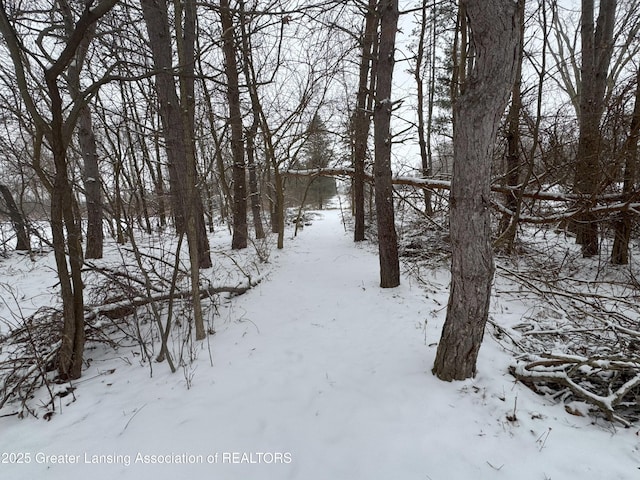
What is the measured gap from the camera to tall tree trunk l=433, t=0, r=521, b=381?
5.53ft

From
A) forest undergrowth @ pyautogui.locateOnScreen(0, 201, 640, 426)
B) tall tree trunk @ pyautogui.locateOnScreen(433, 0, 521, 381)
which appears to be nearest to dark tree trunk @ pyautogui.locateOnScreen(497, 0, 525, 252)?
forest undergrowth @ pyautogui.locateOnScreen(0, 201, 640, 426)

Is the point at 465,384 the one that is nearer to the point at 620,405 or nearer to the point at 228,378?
the point at 620,405

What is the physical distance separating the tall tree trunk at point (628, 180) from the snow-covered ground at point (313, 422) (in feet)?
13.2

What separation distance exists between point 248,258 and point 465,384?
5.72 m

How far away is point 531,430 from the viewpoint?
1820 mm

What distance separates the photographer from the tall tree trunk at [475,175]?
1.68 metres

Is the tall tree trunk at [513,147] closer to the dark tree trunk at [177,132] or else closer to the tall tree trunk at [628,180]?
the tall tree trunk at [628,180]

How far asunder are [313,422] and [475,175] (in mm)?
2158

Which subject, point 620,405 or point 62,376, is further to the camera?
point 62,376

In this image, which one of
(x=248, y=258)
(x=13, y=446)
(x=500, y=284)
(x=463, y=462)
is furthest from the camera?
(x=248, y=258)

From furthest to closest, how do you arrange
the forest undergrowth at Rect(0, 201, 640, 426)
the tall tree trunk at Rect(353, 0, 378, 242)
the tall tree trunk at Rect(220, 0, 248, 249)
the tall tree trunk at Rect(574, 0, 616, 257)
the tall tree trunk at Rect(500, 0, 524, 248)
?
the tall tree trunk at Rect(353, 0, 378, 242) < the tall tree trunk at Rect(220, 0, 248, 249) < the tall tree trunk at Rect(500, 0, 524, 248) < the tall tree trunk at Rect(574, 0, 616, 257) < the forest undergrowth at Rect(0, 201, 640, 426)

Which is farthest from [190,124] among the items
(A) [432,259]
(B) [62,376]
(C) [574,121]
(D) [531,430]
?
(C) [574,121]

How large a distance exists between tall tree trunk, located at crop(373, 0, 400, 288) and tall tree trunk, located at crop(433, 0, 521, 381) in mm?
2296

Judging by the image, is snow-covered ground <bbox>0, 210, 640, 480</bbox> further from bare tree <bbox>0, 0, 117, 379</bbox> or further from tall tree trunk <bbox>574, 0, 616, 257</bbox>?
tall tree trunk <bbox>574, 0, 616, 257</bbox>
